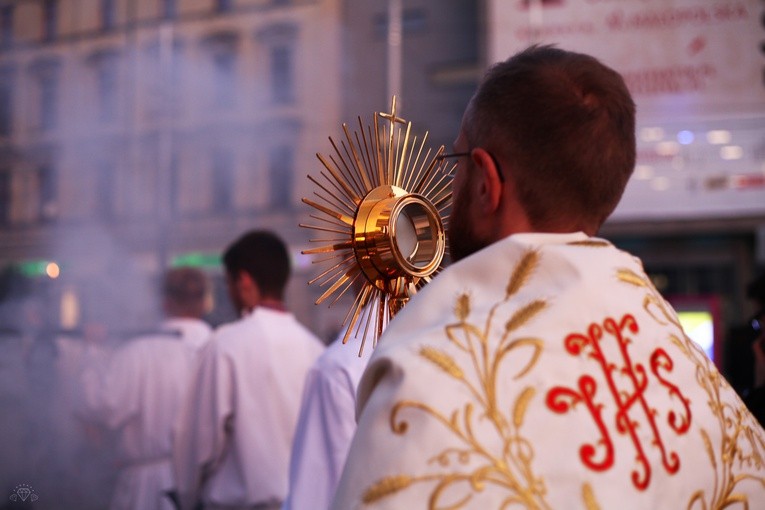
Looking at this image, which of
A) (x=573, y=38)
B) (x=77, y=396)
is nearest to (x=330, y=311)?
(x=573, y=38)

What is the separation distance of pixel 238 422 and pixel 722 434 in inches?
89.0

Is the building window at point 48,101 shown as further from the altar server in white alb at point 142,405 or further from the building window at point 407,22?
the building window at point 407,22

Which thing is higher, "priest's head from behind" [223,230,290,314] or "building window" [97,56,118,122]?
"building window" [97,56,118,122]

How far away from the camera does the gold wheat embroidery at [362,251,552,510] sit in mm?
927

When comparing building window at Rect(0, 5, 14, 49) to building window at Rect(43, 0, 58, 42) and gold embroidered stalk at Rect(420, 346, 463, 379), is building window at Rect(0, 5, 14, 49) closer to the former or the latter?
building window at Rect(43, 0, 58, 42)

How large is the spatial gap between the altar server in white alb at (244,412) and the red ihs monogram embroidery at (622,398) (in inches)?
88.6

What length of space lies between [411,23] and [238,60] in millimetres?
2548

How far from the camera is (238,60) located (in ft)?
41.5

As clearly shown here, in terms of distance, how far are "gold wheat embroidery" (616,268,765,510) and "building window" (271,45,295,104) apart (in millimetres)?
11746

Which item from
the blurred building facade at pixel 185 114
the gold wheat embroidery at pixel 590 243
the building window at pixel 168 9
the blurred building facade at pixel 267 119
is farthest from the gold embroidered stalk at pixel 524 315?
the building window at pixel 168 9

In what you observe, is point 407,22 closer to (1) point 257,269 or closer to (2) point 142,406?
(2) point 142,406

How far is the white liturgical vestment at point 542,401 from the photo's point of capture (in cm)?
94

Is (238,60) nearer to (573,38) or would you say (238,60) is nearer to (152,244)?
(152,244)

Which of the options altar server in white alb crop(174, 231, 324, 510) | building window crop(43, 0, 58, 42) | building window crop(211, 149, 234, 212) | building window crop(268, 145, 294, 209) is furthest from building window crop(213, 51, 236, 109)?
altar server in white alb crop(174, 231, 324, 510)
